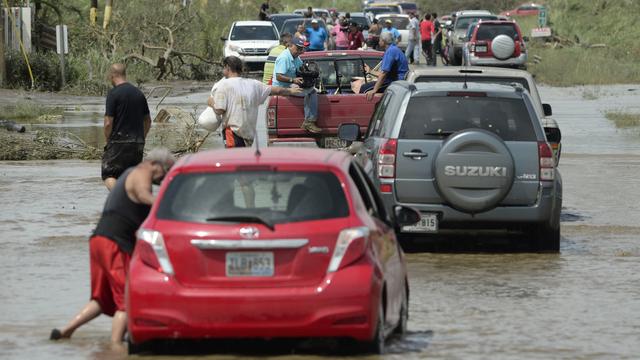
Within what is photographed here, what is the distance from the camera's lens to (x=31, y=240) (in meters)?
14.6

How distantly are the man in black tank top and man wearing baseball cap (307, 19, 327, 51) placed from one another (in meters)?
29.9

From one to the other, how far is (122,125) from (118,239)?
539cm

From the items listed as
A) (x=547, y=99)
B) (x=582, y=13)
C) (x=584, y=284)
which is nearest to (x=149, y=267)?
(x=584, y=284)

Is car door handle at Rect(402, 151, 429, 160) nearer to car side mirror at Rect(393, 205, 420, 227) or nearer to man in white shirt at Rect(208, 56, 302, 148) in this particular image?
man in white shirt at Rect(208, 56, 302, 148)

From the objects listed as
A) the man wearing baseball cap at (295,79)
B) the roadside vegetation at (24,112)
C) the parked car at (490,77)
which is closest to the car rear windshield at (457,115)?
the parked car at (490,77)

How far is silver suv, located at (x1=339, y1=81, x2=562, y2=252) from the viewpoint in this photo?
43.1 feet

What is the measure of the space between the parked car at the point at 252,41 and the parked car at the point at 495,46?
678 cm

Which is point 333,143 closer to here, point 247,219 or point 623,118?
point 623,118

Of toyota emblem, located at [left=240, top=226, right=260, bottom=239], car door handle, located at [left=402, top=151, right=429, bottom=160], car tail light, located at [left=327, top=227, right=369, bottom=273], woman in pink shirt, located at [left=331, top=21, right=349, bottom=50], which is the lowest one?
woman in pink shirt, located at [left=331, top=21, right=349, bottom=50]

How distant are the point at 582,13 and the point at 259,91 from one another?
5579 centimetres

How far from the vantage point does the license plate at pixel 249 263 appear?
8305 millimetres

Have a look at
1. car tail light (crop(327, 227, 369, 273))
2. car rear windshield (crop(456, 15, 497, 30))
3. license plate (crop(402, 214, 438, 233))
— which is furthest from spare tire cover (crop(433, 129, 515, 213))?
car rear windshield (crop(456, 15, 497, 30))

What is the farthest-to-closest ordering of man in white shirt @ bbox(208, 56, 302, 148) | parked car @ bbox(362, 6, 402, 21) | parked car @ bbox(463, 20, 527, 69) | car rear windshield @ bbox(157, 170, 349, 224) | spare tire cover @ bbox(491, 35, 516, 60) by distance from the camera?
parked car @ bbox(362, 6, 402, 21) < parked car @ bbox(463, 20, 527, 69) < spare tire cover @ bbox(491, 35, 516, 60) < man in white shirt @ bbox(208, 56, 302, 148) < car rear windshield @ bbox(157, 170, 349, 224)

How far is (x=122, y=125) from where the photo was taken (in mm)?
14547
